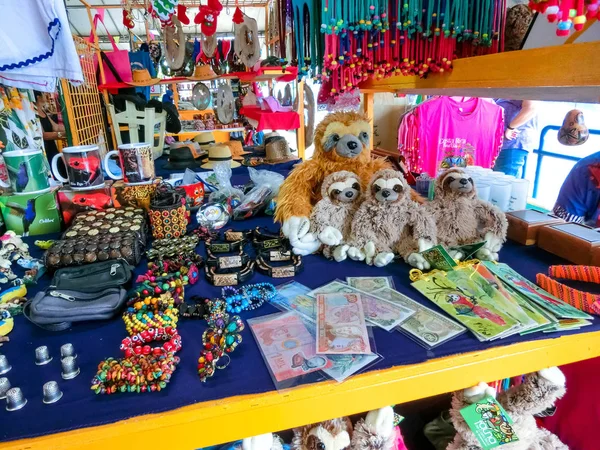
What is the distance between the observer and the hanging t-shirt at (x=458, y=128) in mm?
1856

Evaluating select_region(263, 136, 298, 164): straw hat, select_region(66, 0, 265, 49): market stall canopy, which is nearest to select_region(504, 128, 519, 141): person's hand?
select_region(263, 136, 298, 164): straw hat

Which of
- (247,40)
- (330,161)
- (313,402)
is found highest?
(247,40)

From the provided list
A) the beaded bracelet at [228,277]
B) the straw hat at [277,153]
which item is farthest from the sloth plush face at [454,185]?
the straw hat at [277,153]

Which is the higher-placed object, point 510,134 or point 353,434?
point 510,134

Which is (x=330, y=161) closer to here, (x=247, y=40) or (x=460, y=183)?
(x=460, y=183)

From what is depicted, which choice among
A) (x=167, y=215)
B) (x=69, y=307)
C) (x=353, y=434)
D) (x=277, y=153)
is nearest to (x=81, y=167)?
(x=167, y=215)

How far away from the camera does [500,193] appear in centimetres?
97

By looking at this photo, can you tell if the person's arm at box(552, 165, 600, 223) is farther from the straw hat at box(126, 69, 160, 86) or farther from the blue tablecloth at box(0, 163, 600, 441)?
the straw hat at box(126, 69, 160, 86)

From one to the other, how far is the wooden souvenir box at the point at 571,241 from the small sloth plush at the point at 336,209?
417 mm

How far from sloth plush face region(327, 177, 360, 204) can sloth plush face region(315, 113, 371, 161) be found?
0.37 feet

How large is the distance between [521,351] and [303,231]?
1.52 feet

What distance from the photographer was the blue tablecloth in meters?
0.46

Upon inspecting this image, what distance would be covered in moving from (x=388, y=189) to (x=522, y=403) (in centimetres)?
47

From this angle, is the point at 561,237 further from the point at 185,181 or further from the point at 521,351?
the point at 185,181
